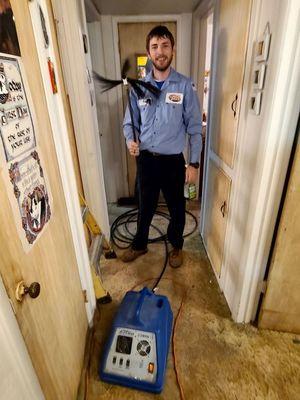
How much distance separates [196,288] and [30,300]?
1296 mm

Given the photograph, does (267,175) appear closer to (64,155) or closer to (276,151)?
(276,151)

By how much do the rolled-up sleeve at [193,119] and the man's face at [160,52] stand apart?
197 mm

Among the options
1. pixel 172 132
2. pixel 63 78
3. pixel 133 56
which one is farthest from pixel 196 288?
pixel 133 56

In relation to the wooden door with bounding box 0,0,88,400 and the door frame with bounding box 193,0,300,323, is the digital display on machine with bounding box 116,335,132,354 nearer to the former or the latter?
the wooden door with bounding box 0,0,88,400

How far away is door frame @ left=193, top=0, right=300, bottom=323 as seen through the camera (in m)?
0.94

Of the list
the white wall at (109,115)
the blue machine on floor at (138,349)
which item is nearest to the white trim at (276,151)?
the blue machine on floor at (138,349)

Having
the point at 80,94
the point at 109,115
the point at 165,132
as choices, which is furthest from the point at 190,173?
the point at 109,115

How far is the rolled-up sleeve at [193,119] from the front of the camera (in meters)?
1.64

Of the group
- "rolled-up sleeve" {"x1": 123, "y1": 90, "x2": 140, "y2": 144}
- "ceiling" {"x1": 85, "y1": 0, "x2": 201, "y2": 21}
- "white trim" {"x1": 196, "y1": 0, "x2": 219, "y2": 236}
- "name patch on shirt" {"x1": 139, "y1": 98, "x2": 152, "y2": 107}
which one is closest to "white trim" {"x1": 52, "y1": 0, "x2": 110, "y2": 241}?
"rolled-up sleeve" {"x1": 123, "y1": 90, "x2": 140, "y2": 144}

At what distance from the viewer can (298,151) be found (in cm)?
102

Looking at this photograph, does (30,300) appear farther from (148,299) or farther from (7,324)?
(148,299)

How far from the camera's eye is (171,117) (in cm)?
166

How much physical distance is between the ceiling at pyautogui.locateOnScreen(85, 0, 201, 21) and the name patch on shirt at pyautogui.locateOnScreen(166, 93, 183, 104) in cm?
104

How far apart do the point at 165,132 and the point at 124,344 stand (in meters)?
1.29
